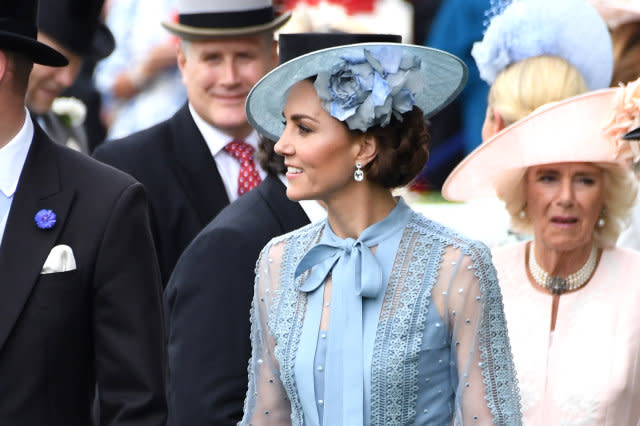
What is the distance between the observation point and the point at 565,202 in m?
5.38

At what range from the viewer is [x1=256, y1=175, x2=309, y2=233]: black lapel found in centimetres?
471

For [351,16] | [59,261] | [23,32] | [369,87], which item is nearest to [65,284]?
[59,261]

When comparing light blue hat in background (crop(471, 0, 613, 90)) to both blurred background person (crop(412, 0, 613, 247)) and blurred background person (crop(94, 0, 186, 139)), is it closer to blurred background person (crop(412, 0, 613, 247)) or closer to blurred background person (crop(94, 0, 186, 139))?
blurred background person (crop(412, 0, 613, 247))

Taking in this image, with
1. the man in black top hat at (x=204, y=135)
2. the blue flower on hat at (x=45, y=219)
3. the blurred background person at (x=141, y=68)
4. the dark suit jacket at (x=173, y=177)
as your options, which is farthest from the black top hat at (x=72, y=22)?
the blue flower on hat at (x=45, y=219)

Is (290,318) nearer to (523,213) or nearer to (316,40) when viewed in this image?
(316,40)

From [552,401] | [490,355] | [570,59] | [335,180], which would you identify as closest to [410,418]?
[490,355]

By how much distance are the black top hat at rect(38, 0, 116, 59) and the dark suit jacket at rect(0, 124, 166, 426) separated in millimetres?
3112

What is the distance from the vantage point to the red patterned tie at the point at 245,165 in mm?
5996

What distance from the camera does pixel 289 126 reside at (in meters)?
3.93

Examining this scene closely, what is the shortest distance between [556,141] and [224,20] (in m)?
1.64

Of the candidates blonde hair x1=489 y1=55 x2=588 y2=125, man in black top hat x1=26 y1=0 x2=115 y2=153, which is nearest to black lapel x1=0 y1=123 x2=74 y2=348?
blonde hair x1=489 y1=55 x2=588 y2=125

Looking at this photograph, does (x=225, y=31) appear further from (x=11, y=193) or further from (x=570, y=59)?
(x=11, y=193)

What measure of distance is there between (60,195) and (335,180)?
0.74m

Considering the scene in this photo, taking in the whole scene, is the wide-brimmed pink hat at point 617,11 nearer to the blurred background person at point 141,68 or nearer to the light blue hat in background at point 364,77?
the light blue hat in background at point 364,77
